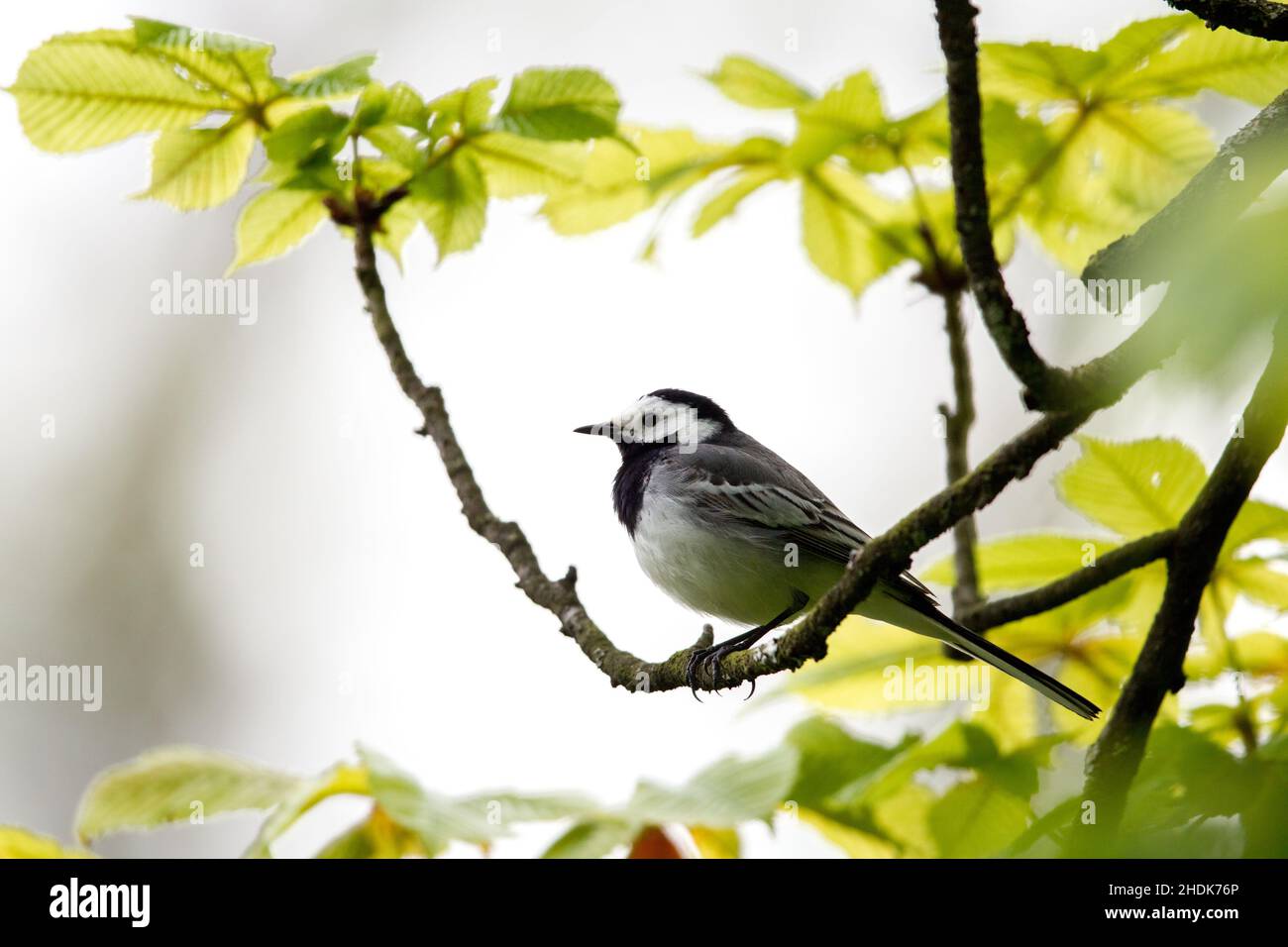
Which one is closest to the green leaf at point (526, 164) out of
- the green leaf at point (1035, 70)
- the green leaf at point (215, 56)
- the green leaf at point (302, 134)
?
the green leaf at point (302, 134)

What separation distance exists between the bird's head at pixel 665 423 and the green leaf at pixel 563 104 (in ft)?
4.42

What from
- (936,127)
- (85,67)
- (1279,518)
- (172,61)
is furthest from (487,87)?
(1279,518)

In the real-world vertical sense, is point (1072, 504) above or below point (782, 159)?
below

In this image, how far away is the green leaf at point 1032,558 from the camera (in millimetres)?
1854

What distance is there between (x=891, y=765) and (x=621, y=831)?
394 millimetres

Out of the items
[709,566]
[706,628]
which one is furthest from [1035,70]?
[709,566]

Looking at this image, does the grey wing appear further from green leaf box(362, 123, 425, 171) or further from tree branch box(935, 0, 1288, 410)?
tree branch box(935, 0, 1288, 410)

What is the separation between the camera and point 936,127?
81.4 inches

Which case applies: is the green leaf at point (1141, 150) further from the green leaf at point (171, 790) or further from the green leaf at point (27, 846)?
the green leaf at point (27, 846)

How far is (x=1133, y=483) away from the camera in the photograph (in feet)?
6.08

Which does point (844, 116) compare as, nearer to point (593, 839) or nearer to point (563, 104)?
point (563, 104)
